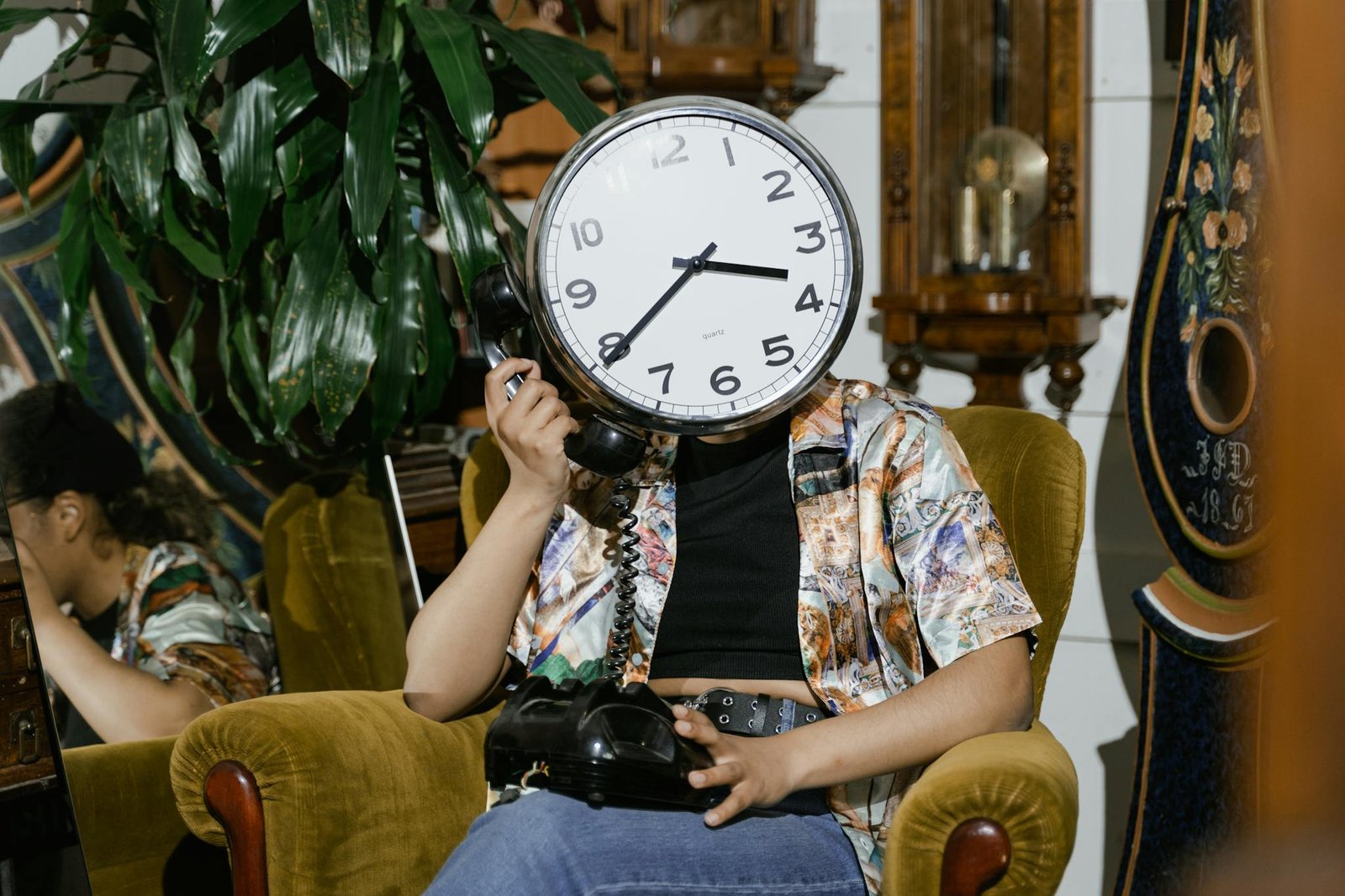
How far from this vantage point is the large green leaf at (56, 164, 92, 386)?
1793 mm

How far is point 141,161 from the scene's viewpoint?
1.73 metres

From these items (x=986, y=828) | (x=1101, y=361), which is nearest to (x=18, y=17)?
(x=986, y=828)

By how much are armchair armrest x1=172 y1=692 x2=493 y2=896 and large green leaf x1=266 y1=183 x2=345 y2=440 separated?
1.57 feet

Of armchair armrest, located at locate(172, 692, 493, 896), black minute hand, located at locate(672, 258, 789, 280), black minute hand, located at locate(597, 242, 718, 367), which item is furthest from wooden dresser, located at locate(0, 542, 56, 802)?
black minute hand, located at locate(672, 258, 789, 280)

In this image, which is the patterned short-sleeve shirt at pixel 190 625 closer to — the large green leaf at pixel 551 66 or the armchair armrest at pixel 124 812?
the armchair armrest at pixel 124 812

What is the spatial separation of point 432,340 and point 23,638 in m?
0.82

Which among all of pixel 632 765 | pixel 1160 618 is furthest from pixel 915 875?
pixel 1160 618

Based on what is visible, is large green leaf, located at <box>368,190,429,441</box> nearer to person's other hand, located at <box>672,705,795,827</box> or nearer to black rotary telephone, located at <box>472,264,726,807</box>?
black rotary telephone, located at <box>472,264,726,807</box>

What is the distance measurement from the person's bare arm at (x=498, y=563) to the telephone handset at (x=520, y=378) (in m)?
0.02

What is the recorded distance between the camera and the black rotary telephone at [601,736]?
1121 millimetres

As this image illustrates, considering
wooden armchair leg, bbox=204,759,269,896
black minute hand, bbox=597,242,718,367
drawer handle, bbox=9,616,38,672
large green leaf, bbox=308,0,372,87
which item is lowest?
wooden armchair leg, bbox=204,759,269,896

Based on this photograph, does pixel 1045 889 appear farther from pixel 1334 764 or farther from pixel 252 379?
pixel 252 379

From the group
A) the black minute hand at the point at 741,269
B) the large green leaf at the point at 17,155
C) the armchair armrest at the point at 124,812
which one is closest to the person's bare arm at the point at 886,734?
the black minute hand at the point at 741,269

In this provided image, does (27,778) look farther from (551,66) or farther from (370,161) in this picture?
(551,66)
